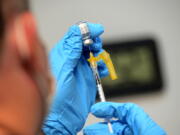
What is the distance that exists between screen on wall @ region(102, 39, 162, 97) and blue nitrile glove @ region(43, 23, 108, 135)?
0.72m

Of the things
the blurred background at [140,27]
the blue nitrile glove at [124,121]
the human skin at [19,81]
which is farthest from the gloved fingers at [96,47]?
the blurred background at [140,27]

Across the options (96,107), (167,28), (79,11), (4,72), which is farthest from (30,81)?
(167,28)

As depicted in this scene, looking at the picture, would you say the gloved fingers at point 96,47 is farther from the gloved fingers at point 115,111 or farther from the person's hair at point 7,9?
the person's hair at point 7,9

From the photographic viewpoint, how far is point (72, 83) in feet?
3.71

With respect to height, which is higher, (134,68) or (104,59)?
(104,59)

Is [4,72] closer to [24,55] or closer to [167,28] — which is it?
[24,55]

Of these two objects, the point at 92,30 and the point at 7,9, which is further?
the point at 92,30

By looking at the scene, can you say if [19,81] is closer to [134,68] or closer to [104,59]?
[104,59]

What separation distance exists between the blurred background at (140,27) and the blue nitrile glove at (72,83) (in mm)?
709

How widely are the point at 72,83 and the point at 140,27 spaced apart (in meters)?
0.93

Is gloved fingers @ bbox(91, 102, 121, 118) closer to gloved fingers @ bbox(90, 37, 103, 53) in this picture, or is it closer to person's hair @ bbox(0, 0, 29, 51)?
gloved fingers @ bbox(90, 37, 103, 53)

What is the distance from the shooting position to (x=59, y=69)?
1152mm

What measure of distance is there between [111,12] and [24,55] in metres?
1.50

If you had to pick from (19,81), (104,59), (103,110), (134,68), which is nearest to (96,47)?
(104,59)
